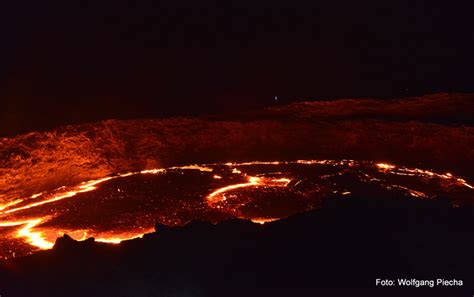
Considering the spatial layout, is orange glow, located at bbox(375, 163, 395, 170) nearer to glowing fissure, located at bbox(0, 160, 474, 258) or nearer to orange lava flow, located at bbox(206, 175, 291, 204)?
glowing fissure, located at bbox(0, 160, 474, 258)

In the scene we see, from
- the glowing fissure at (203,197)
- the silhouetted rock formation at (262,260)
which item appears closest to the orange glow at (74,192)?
the glowing fissure at (203,197)

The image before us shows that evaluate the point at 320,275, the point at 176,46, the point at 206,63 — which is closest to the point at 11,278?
the point at 320,275

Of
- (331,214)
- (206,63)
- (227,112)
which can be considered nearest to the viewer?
(331,214)

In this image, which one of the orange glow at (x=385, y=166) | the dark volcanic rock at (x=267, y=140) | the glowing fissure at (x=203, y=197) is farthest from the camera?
the orange glow at (x=385, y=166)

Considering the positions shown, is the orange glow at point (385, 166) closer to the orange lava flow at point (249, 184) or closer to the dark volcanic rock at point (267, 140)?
the dark volcanic rock at point (267, 140)

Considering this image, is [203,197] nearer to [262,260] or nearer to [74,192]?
[74,192]

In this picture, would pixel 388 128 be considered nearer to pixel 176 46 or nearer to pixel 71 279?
pixel 176 46

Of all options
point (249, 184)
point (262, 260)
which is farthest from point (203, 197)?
point (262, 260)

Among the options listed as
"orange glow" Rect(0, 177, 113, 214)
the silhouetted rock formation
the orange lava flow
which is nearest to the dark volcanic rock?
"orange glow" Rect(0, 177, 113, 214)
